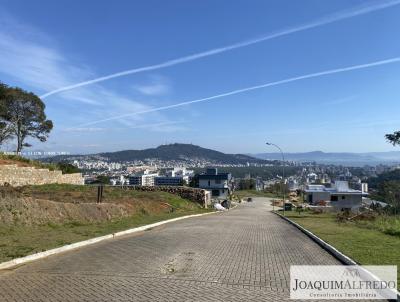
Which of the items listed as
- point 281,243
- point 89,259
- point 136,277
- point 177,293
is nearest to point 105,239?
point 89,259

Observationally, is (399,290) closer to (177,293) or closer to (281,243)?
(177,293)

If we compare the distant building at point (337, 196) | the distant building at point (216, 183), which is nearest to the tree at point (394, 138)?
the distant building at point (337, 196)

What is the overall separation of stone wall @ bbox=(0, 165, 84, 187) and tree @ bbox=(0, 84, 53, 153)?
12.2m

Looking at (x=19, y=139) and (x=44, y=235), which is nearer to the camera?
(x=44, y=235)

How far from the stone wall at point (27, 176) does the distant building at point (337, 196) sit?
54.8 meters

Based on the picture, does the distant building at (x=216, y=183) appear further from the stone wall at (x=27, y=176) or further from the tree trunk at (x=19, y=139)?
the stone wall at (x=27, y=176)

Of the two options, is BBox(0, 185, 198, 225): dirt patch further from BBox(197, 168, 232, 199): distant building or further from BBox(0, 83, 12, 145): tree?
BBox(197, 168, 232, 199): distant building

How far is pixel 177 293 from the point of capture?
8.45 metres

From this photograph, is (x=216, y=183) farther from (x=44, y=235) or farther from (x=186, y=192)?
(x=44, y=235)

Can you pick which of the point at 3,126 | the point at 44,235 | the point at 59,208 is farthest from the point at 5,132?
the point at 44,235

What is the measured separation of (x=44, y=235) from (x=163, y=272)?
687cm

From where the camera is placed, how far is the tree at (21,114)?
47469 millimetres

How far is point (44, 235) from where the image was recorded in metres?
15.8

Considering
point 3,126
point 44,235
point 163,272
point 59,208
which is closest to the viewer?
point 163,272
